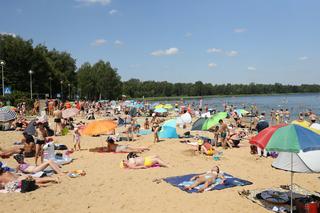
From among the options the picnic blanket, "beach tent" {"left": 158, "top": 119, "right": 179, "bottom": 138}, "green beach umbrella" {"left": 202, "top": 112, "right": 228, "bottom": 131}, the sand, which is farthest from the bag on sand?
"beach tent" {"left": 158, "top": 119, "right": 179, "bottom": 138}

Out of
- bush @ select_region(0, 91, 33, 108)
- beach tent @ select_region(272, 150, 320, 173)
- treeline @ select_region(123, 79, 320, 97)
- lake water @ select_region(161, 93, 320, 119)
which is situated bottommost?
lake water @ select_region(161, 93, 320, 119)

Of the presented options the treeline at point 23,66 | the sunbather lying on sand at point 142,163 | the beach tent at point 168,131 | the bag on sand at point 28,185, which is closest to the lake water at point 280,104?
the beach tent at point 168,131

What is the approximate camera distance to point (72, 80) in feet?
239

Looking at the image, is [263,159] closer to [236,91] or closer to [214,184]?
[214,184]

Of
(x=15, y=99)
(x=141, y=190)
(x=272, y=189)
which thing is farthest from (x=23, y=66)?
(x=272, y=189)

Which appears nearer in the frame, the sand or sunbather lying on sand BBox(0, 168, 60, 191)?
the sand

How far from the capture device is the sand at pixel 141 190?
21.0ft

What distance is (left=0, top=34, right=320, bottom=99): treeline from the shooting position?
4972 cm

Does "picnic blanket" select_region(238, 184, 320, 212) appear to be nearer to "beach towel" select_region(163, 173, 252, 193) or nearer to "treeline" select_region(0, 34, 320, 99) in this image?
"beach towel" select_region(163, 173, 252, 193)

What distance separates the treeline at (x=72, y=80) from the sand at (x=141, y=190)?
3834cm

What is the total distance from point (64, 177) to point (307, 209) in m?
6.01

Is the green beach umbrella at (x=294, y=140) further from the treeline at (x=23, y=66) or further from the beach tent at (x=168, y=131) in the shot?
the treeline at (x=23, y=66)

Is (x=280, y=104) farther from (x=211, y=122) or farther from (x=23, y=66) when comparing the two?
(x=211, y=122)

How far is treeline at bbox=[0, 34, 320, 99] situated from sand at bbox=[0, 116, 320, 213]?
126ft
